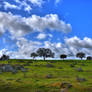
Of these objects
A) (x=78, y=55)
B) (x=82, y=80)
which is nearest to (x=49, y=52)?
(x=78, y=55)

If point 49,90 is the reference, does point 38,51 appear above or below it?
above

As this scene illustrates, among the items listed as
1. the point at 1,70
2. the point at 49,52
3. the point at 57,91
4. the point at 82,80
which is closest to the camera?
the point at 57,91

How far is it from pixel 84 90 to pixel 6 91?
10600mm

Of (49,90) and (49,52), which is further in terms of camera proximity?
(49,52)

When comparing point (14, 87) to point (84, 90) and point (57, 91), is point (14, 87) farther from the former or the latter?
point (84, 90)

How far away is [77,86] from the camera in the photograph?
84.1 ft

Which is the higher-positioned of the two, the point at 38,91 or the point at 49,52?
the point at 49,52

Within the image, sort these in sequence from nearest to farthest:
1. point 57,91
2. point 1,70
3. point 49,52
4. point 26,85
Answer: point 57,91
point 26,85
point 1,70
point 49,52

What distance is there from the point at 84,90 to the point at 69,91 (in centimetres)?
229

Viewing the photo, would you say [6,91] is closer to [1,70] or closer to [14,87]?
[14,87]

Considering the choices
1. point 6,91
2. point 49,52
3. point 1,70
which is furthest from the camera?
point 49,52

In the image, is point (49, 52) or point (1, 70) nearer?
point (1, 70)

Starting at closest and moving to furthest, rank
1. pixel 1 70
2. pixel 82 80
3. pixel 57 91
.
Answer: pixel 57 91, pixel 82 80, pixel 1 70

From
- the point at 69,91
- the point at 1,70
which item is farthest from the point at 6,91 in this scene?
the point at 1,70
